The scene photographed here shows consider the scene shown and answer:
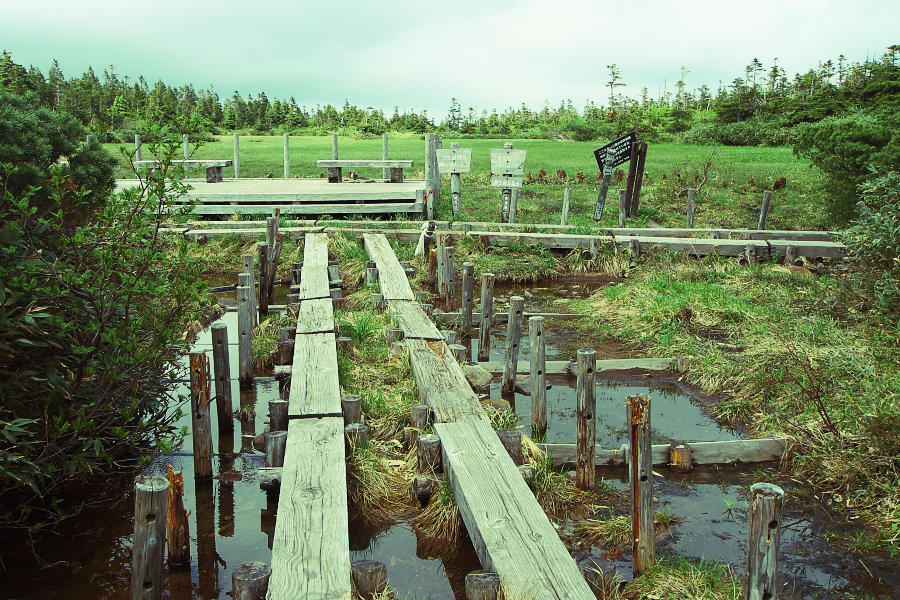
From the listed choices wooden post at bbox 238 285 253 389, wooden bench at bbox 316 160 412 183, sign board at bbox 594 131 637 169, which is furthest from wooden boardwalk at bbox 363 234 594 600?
wooden bench at bbox 316 160 412 183

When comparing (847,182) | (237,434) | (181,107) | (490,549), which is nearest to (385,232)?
(237,434)

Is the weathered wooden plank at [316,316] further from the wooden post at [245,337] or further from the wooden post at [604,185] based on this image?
the wooden post at [604,185]

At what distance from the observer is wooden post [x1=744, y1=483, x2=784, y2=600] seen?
3498 mm

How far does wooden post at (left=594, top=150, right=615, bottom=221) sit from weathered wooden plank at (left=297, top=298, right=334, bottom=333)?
8.59 meters

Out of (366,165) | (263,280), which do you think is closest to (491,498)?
(263,280)

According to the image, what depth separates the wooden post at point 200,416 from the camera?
616 cm

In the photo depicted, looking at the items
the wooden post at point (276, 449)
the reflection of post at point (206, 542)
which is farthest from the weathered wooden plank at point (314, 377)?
the reflection of post at point (206, 542)

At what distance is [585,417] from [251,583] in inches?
120

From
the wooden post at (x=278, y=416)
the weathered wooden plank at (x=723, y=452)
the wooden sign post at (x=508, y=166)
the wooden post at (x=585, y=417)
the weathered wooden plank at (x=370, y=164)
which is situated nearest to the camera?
the wooden post at (x=585, y=417)

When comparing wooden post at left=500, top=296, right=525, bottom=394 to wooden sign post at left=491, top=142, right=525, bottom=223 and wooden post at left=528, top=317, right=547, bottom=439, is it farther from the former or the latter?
wooden sign post at left=491, top=142, right=525, bottom=223

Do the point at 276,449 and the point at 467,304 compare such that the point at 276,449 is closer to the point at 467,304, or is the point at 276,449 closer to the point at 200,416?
the point at 200,416

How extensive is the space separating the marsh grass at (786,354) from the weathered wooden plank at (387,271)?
2.69 metres

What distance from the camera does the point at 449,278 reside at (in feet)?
37.5

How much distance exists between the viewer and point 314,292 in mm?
10031
